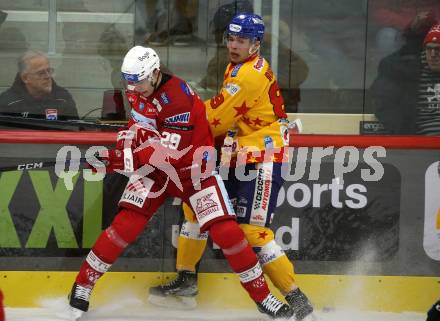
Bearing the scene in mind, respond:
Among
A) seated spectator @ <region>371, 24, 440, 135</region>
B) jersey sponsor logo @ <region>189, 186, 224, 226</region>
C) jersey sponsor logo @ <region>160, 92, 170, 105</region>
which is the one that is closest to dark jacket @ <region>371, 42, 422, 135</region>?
seated spectator @ <region>371, 24, 440, 135</region>

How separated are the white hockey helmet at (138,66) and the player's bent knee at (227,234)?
2.46 feet

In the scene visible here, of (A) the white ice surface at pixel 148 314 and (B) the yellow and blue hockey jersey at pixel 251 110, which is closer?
(B) the yellow and blue hockey jersey at pixel 251 110

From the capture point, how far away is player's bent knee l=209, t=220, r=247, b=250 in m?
4.64

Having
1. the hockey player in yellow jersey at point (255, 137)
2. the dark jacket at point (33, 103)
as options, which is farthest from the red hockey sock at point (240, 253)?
the dark jacket at point (33, 103)

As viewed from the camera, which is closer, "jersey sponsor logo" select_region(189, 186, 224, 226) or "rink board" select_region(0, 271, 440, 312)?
"jersey sponsor logo" select_region(189, 186, 224, 226)

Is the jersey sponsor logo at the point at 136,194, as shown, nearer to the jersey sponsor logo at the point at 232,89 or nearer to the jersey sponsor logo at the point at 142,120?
the jersey sponsor logo at the point at 142,120

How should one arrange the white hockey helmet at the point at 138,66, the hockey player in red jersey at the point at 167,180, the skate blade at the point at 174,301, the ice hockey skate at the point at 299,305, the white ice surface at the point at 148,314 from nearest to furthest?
the white hockey helmet at the point at 138,66
the hockey player in red jersey at the point at 167,180
the ice hockey skate at the point at 299,305
the white ice surface at the point at 148,314
the skate blade at the point at 174,301

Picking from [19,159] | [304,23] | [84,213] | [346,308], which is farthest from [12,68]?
[346,308]

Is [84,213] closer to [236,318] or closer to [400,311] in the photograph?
[236,318]

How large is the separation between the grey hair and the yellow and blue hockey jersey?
0.94 meters

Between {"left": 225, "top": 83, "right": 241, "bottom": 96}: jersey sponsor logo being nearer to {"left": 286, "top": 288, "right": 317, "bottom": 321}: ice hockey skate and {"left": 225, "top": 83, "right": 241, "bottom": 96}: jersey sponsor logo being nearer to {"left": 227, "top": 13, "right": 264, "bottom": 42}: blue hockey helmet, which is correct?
{"left": 227, "top": 13, "right": 264, "bottom": 42}: blue hockey helmet

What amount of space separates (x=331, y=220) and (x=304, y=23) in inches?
40.1

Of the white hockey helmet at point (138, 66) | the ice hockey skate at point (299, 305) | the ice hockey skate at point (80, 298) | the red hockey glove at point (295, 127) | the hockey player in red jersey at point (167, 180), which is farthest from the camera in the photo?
the red hockey glove at point (295, 127)

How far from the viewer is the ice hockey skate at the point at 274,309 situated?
473 centimetres
